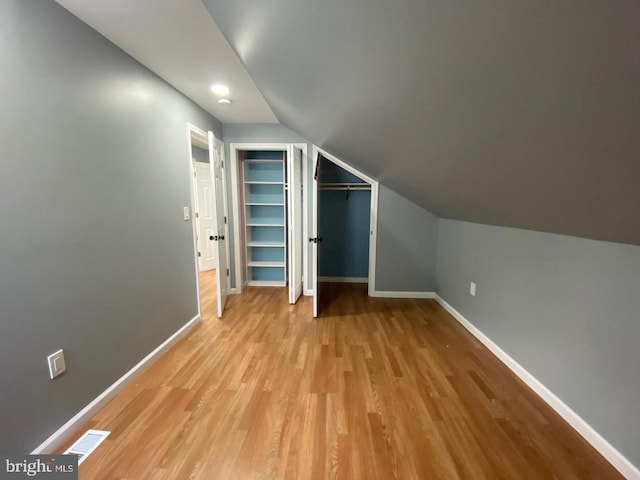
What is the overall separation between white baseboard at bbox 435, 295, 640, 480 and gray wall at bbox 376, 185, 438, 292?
3.59 feet

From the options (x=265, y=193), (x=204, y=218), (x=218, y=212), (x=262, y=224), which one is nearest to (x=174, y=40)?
(x=218, y=212)

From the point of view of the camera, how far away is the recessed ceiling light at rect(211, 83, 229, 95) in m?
2.18

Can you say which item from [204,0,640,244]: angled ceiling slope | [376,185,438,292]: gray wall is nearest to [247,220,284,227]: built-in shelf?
[376,185,438,292]: gray wall

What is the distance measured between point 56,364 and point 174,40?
1924 millimetres

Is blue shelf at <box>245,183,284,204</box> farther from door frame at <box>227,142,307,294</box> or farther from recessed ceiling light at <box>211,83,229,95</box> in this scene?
recessed ceiling light at <box>211,83,229,95</box>

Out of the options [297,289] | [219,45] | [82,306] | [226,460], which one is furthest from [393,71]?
[297,289]

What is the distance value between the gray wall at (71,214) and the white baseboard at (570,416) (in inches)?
108

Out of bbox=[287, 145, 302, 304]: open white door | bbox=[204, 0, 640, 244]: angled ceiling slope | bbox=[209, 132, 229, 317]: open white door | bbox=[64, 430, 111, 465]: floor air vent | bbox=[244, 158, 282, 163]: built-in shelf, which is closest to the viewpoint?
bbox=[204, 0, 640, 244]: angled ceiling slope

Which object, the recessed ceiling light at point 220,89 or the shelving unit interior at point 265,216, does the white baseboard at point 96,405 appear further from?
the recessed ceiling light at point 220,89

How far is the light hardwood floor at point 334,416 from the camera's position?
4.01 ft

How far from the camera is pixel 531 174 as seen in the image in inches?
42.0

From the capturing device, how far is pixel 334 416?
4.94 ft

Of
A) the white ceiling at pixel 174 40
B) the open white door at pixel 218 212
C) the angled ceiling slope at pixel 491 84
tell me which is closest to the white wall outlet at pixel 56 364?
the open white door at pixel 218 212

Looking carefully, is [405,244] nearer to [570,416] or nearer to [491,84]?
[570,416]
